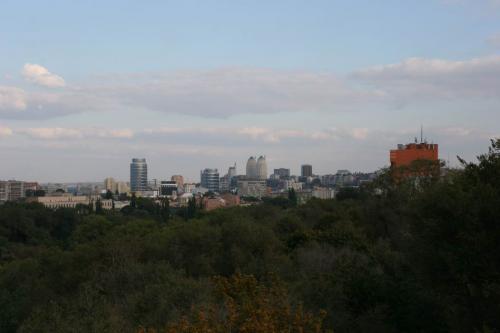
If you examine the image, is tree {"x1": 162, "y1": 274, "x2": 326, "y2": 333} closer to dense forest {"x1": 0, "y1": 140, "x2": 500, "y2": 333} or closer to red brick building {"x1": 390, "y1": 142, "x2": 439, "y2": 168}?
dense forest {"x1": 0, "y1": 140, "x2": 500, "y2": 333}

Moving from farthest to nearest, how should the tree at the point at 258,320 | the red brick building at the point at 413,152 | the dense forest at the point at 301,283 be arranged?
the red brick building at the point at 413,152 → the dense forest at the point at 301,283 → the tree at the point at 258,320

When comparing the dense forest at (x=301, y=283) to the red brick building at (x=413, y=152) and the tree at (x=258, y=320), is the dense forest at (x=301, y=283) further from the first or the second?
the red brick building at (x=413, y=152)

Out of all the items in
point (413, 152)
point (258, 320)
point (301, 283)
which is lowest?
point (301, 283)

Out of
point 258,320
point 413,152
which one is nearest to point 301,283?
point 258,320

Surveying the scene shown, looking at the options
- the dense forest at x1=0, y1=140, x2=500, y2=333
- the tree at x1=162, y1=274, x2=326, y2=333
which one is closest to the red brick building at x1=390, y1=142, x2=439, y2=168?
the dense forest at x1=0, y1=140, x2=500, y2=333

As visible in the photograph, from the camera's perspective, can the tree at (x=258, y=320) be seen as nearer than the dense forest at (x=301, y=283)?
Yes

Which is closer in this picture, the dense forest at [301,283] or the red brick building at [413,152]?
the dense forest at [301,283]

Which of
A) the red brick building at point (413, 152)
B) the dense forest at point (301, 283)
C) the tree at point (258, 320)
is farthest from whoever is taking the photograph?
the red brick building at point (413, 152)

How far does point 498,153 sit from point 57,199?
148945mm

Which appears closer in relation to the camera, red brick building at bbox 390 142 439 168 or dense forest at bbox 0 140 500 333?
dense forest at bbox 0 140 500 333

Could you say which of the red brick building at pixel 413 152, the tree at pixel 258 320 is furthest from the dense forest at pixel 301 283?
the red brick building at pixel 413 152

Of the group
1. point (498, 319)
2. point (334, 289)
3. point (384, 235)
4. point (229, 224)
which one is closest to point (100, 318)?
point (334, 289)

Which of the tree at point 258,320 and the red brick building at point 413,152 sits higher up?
the red brick building at point 413,152

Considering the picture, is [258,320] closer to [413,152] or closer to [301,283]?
[301,283]
